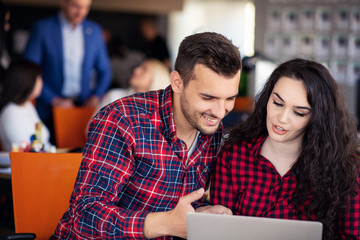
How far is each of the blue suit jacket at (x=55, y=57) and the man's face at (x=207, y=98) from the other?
257 centimetres

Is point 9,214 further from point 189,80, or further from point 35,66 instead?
point 189,80

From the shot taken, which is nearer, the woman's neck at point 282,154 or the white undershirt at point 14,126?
the woman's neck at point 282,154

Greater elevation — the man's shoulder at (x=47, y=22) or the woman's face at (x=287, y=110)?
the man's shoulder at (x=47, y=22)

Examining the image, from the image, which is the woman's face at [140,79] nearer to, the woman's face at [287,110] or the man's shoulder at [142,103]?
the man's shoulder at [142,103]

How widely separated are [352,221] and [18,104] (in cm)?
255

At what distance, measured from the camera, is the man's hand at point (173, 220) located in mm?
1479

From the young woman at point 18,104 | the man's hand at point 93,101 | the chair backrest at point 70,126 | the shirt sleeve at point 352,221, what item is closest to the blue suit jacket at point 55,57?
the man's hand at point 93,101

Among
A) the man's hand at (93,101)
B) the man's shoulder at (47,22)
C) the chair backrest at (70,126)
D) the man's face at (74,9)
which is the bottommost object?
the chair backrest at (70,126)

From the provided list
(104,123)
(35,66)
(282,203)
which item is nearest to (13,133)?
(35,66)

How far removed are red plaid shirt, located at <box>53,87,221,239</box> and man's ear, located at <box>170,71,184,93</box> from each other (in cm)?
4

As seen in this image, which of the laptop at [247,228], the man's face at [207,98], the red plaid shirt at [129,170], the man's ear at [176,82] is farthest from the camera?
the man's ear at [176,82]

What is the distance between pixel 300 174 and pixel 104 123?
0.79 m

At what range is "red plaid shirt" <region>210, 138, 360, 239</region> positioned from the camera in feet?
6.17

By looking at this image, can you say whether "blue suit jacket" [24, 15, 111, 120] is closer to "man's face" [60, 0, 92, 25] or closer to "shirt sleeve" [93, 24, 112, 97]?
"shirt sleeve" [93, 24, 112, 97]
